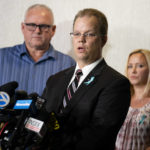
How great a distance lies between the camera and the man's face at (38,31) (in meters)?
2.15

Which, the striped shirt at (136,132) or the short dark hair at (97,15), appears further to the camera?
the striped shirt at (136,132)

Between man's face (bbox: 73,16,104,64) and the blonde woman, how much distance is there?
790 mm

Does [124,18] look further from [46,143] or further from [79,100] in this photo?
[46,143]

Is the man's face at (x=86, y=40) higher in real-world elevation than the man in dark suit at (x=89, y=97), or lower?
higher

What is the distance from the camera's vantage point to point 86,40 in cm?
143

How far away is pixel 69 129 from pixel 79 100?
172 mm

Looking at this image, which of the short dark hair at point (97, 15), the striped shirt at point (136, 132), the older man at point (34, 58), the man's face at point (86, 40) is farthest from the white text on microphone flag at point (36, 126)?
the older man at point (34, 58)

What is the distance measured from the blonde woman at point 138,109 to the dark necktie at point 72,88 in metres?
0.77

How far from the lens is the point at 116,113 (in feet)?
4.07

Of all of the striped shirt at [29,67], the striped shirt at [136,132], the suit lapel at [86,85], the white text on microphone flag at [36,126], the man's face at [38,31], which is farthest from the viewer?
the striped shirt at [29,67]

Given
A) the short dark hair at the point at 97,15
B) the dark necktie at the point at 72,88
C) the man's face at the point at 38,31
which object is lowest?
the dark necktie at the point at 72,88

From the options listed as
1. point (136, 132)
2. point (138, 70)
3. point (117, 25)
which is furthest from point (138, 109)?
point (117, 25)

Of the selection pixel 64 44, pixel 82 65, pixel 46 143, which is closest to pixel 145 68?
pixel 64 44

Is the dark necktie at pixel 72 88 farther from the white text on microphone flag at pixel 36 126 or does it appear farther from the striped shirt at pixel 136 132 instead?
the striped shirt at pixel 136 132
